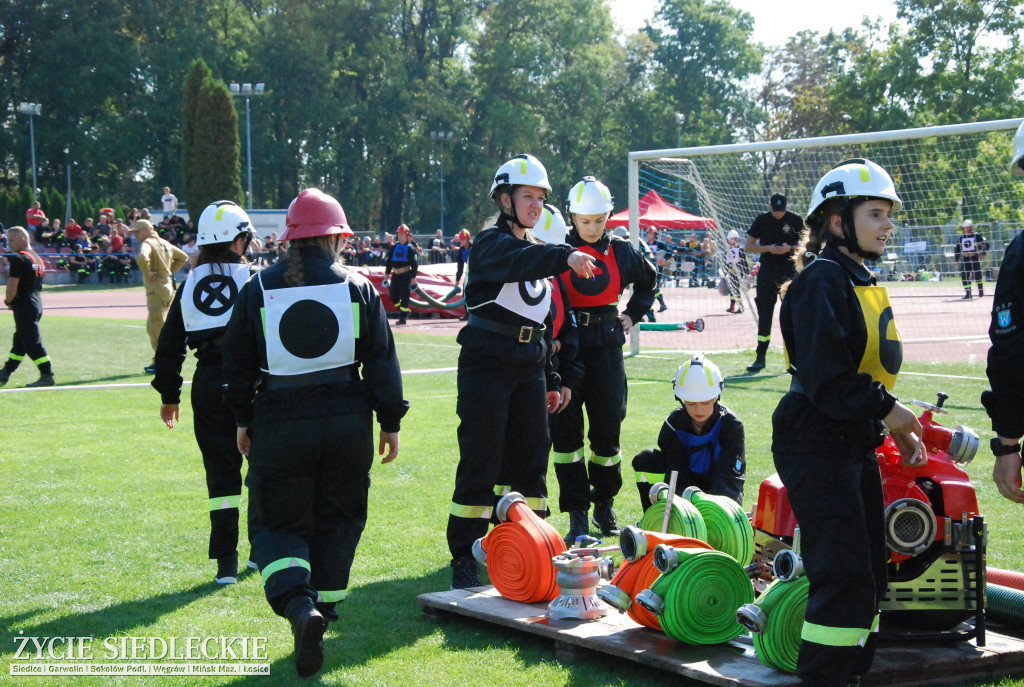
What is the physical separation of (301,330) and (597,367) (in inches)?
105

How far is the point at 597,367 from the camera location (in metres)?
6.99

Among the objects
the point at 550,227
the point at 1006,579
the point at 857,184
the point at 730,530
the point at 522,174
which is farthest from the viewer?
the point at 550,227

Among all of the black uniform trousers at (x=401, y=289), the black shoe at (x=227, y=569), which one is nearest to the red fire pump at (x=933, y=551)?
the black shoe at (x=227, y=569)

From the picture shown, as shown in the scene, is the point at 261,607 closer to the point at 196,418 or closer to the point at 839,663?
the point at 196,418

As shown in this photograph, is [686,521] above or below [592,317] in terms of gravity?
below

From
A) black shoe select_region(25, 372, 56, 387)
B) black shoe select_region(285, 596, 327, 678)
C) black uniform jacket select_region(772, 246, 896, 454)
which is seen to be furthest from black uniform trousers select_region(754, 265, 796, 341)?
black shoe select_region(285, 596, 327, 678)

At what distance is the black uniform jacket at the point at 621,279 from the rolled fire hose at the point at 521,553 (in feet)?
5.58

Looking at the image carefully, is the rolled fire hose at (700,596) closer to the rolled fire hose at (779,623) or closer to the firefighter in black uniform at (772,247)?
the rolled fire hose at (779,623)

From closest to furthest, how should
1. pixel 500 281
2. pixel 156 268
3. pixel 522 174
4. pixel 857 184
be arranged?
pixel 857 184 → pixel 500 281 → pixel 522 174 → pixel 156 268

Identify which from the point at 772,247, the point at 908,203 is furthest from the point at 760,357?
the point at 908,203

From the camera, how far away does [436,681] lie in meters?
4.60

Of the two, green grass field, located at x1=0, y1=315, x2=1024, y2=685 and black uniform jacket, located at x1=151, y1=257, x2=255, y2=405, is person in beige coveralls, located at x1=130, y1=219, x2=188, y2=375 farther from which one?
black uniform jacket, located at x1=151, y1=257, x2=255, y2=405

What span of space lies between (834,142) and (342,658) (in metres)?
11.2

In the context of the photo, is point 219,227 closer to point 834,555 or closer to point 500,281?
point 500,281
